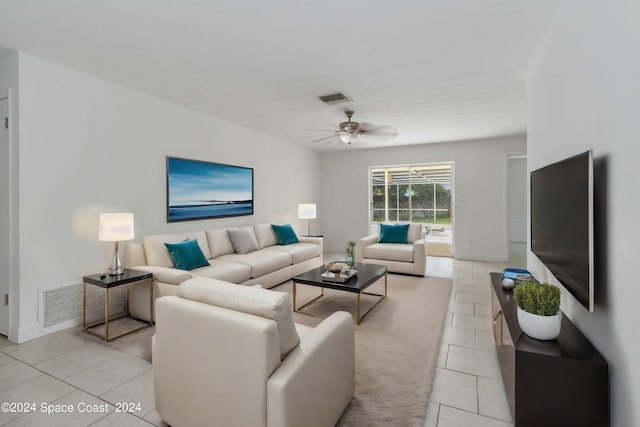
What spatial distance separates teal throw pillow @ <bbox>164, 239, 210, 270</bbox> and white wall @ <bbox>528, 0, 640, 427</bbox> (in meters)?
3.43

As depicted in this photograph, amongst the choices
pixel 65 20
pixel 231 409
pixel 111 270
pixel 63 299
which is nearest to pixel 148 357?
pixel 111 270

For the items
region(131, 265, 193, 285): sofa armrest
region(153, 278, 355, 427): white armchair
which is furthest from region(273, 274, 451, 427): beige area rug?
region(131, 265, 193, 285): sofa armrest

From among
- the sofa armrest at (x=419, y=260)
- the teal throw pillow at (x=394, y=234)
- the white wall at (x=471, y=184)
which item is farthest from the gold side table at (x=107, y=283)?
the white wall at (x=471, y=184)

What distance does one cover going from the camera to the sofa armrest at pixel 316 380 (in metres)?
1.32

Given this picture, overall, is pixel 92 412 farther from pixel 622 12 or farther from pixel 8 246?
pixel 622 12

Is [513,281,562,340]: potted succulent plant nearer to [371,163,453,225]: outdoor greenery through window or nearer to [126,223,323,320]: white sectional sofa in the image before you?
[126,223,323,320]: white sectional sofa

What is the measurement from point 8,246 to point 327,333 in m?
3.08

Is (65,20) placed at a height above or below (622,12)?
above

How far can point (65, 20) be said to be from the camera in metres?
2.27

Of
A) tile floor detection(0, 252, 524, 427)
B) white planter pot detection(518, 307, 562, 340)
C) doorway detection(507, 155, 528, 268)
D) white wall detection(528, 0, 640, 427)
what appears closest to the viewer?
white wall detection(528, 0, 640, 427)

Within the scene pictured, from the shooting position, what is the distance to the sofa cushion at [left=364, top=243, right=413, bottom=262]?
17.1 ft

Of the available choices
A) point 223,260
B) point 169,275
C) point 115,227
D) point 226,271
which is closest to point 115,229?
point 115,227

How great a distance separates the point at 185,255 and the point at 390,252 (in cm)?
322

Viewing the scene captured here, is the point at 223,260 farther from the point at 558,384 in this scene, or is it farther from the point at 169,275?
the point at 558,384
